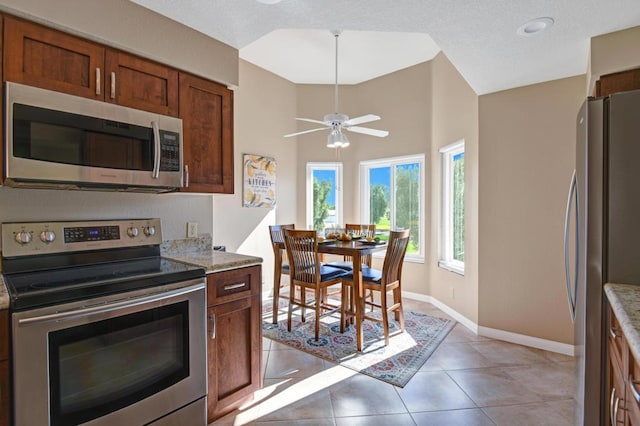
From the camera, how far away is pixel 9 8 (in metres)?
1.50

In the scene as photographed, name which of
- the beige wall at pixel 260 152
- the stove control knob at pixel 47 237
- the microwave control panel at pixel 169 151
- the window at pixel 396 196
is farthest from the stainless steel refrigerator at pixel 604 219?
the beige wall at pixel 260 152

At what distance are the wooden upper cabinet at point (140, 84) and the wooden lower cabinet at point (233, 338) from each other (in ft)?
3.71

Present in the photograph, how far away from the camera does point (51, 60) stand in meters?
1.65

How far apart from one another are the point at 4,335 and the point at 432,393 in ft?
7.84

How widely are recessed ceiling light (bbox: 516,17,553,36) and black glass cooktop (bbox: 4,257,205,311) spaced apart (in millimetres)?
2536

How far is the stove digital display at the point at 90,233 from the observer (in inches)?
71.1

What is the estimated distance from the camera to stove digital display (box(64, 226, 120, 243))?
5.92ft

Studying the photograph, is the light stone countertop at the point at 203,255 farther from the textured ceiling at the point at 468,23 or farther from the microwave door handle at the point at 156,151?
the textured ceiling at the point at 468,23

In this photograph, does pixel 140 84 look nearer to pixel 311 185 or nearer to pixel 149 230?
pixel 149 230

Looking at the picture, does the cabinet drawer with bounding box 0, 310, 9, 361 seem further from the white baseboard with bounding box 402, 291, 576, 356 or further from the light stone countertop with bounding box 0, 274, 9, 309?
the white baseboard with bounding box 402, 291, 576, 356

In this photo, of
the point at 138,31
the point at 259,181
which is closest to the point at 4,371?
the point at 138,31

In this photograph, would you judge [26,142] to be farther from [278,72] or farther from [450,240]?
[450,240]

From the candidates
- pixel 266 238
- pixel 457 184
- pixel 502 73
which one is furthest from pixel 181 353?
pixel 457 184

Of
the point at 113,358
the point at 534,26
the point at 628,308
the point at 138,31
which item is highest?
the point at 534,26
